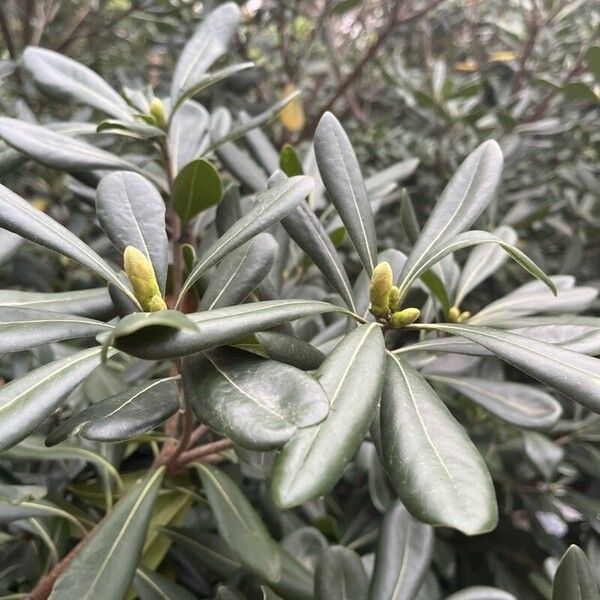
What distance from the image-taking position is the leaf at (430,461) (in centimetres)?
36

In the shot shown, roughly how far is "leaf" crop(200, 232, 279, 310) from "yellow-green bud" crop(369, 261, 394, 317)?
3.9 inches

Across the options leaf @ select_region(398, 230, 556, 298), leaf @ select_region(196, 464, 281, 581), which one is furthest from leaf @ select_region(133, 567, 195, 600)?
leaf @ select_region(398, 230, 556, 298)

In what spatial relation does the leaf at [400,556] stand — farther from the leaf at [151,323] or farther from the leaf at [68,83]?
the leaf at [68,83]

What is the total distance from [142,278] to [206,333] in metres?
0.13

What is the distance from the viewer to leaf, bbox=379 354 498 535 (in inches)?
14.1

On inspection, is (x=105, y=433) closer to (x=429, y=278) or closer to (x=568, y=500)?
(x=429, y=278)

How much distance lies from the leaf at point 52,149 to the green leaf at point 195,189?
0.09 metres

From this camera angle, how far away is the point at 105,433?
1.48 feet

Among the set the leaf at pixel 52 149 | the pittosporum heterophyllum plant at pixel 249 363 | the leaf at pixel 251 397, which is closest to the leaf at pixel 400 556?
the pittosporum heterophyllum plant at pixel 249 363

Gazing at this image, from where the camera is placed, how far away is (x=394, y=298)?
1.83ft

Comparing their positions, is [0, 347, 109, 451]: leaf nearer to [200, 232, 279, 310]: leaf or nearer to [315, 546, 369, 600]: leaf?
[200, 232, 279, 310]: leaf

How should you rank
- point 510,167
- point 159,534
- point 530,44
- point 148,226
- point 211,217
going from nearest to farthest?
point 148,226 → point 159,534 → point 211,217 → point 510,167 → point 530,44

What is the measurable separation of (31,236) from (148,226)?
0.12 meters

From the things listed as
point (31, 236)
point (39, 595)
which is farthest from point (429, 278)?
point (39, 595)
